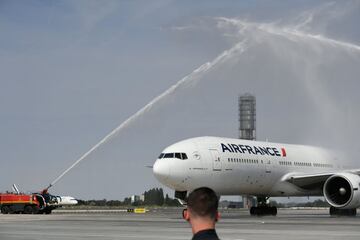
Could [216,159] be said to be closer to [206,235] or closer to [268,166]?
[268,166]

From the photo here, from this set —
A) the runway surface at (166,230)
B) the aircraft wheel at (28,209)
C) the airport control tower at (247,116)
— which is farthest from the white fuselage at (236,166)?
the airport control tower at (247,116)

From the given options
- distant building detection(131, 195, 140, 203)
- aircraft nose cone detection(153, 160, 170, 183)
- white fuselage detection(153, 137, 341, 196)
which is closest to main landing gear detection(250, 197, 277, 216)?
white fuselage detection(153, 137, 341, 196)

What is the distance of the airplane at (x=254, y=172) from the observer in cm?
3641

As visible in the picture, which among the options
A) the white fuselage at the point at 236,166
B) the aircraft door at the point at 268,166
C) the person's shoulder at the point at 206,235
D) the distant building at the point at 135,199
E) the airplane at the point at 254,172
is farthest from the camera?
the distant building at the point at 135,199

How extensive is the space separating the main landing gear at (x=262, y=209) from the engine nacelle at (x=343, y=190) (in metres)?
6.20

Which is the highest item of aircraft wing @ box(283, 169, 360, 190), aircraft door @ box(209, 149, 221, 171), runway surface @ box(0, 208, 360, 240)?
aircraft door @ box(209, 149, 221, 171)

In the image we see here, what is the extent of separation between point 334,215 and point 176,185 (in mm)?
12355

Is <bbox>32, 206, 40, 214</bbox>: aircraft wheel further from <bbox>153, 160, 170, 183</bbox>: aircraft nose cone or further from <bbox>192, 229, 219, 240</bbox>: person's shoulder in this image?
<bbox>192, 229, 219, 240</bbox>: person's shoulder

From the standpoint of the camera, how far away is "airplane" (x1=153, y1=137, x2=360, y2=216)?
119 feet

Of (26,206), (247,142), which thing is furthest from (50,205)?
(247,142)

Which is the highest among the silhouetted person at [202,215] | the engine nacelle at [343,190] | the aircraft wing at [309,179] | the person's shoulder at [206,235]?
the aircraft wing at [309,179]

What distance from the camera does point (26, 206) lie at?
194ft

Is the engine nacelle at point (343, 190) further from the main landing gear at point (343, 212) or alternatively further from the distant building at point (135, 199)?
the distant building at point (135, 199)

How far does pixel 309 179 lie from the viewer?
4203 cm
